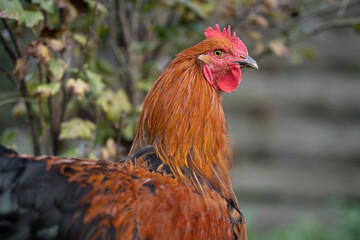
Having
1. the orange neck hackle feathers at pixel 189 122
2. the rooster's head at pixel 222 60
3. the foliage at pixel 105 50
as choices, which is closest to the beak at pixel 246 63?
the rooster's head at pixel 222 60

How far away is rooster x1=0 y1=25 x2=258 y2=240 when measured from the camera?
1618 mm

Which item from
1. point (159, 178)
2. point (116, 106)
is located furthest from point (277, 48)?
point (159, 178)

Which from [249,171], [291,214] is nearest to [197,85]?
[249,171]

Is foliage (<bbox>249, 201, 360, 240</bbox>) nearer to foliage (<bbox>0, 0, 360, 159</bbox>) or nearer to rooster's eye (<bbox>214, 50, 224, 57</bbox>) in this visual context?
foliage (<bbox>0, 0, 360, 159</bbox>)

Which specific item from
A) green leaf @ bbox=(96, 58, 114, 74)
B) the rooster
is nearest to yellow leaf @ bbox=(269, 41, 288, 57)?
the rooster

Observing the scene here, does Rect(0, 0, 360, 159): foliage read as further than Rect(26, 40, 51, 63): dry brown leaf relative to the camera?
Yes

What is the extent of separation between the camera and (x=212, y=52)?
2.16m

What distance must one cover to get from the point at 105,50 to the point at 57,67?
1281mm

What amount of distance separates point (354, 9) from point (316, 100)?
3.78 feet

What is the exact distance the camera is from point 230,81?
7.27 ft

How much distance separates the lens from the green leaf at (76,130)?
2.58 metres

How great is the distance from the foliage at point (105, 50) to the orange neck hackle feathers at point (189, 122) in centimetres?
62

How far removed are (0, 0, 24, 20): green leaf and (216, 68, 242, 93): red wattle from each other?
1173 millimetres

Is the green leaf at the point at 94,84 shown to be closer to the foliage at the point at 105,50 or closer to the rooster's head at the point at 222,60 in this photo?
the foliage at the point at 105,50
